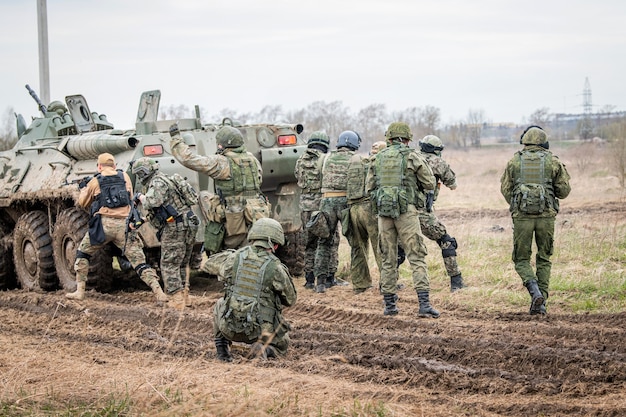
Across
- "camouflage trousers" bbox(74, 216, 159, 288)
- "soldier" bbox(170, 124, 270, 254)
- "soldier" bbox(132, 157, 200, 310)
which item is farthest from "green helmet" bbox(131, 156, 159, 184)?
"soldier" bbox(170, 124, 270, 254)

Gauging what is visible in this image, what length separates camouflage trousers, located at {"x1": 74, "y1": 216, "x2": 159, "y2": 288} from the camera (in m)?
10.2

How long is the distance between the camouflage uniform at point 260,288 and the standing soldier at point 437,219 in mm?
3404

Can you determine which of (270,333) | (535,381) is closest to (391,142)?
(270,333)

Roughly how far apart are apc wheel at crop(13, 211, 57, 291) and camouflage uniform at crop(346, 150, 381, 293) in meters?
4.04

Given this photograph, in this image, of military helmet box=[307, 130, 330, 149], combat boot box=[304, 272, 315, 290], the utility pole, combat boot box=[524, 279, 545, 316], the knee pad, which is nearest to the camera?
combat boot box=[524, 279, 545, 316]

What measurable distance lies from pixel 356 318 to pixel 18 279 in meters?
5.69

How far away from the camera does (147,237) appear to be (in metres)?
10.4

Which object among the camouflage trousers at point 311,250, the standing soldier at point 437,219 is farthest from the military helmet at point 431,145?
the camouflage trousers at point 311,250

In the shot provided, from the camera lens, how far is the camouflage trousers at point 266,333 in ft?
22.0

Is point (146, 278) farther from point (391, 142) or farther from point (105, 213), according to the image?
point (391, 142)

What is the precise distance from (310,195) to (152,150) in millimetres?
1975

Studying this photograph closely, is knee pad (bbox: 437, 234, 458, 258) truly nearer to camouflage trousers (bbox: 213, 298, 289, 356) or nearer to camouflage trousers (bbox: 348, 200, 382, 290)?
camouflage trousers (bbox: 348, 200, 382, 290)

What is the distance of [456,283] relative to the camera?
1020cm

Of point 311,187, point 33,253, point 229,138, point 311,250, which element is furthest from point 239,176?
point 33,253
